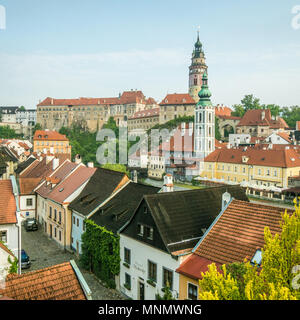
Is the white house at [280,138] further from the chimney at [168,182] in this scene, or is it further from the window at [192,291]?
the window at [192,291]

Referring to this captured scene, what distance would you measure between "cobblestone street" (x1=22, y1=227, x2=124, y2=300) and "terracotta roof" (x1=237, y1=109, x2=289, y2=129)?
68790mm

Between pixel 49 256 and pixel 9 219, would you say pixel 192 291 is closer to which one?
pixel 9 219

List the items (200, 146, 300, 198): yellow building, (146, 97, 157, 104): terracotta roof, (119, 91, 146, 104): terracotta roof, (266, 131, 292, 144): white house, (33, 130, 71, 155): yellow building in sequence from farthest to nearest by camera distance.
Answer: (146, 97, 157, 104): terracotta roof, (119, 91, 146, 104): terracotta roof, (33, 130, 71, 155): yellow building, (266, 131, 292, 144): white house, (200, 146, 300, 198): yellow building

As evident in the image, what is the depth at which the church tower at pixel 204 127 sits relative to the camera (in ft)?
237

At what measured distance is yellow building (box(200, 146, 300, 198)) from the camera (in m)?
47.6

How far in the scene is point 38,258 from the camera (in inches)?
791

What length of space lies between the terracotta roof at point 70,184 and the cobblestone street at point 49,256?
3.26 m

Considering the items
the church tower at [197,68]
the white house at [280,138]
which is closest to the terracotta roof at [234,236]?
the white house at [280,138]

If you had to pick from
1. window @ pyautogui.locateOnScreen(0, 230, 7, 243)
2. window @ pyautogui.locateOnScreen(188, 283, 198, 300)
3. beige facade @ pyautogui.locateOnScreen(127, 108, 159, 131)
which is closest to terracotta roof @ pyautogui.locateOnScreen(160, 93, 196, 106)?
beige facade @ pyautogui.locateOnScreen(127, 108, 159, 131)

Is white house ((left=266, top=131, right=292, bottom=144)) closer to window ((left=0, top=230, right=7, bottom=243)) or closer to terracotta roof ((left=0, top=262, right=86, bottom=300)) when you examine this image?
window ((left=0, top=230, right=7, bottom=243))

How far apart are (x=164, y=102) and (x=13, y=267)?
298ft

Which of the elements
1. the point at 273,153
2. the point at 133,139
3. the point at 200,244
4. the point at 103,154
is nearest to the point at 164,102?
the point at 133,139

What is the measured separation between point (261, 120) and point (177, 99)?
2795cm

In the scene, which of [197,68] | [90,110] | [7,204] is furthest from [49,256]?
[90,110]
